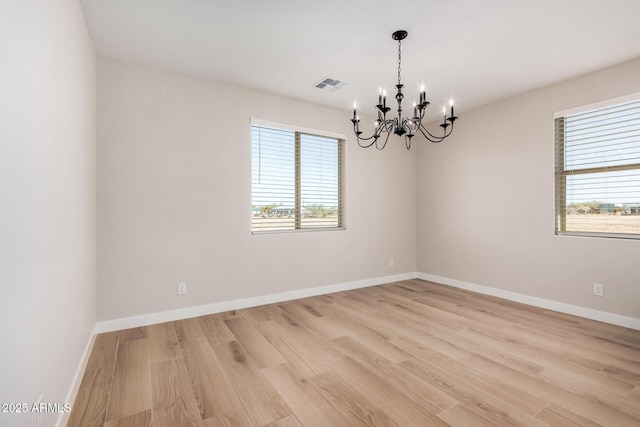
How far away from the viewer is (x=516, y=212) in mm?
3896

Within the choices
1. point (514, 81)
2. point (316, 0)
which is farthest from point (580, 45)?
point (316, 0)

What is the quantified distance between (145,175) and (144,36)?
1.24 meters

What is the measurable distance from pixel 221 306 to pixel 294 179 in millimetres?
1814

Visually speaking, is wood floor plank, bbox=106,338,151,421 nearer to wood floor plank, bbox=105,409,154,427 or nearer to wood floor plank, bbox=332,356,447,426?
wood floor plank, bbox=105,409,154,427

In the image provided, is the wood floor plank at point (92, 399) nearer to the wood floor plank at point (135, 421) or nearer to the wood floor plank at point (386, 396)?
the wood floor plank at point (135, 421)

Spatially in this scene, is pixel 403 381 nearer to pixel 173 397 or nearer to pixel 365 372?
pixel 365 372

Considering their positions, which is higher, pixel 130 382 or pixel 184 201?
pixel 184 201

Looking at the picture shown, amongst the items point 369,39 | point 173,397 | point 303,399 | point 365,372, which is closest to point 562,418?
point 365,372

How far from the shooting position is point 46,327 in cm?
139

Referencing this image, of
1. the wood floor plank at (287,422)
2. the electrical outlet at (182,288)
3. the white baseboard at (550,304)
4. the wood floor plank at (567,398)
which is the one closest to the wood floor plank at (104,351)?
the electrical outlet at (182,288)

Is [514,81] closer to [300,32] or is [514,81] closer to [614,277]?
[614,277]

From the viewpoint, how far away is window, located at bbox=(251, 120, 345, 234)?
149 inches

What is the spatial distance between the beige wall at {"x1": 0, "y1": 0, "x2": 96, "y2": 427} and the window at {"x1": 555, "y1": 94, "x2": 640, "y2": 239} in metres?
4.53

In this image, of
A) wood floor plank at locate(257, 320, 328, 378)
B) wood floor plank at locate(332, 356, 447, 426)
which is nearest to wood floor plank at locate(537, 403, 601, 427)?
wood floor plank at locate(332, 356, 447, 426)
